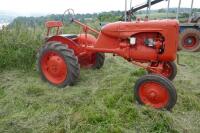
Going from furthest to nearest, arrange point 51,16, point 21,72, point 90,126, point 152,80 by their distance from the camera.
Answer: point 51,16, point 21,72, point 152,80, point 90,126

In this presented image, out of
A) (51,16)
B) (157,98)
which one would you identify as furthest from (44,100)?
(51,16)

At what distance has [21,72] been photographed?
7.51 m

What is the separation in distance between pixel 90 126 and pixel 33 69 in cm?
369

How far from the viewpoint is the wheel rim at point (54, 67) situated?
6492 millimetres

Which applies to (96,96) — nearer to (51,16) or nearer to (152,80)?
(152,80)

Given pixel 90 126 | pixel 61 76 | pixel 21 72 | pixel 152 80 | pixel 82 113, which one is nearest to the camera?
pixel 90 126

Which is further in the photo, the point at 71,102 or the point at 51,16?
the point at 51,16

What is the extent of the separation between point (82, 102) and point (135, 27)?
5.28 ft

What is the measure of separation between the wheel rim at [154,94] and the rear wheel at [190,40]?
23.2 feet

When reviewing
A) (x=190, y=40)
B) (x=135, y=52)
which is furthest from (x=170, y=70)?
(x=190, y=40)

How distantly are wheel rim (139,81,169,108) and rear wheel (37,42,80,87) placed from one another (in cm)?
160

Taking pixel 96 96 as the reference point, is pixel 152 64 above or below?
above

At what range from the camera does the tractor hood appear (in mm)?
5492

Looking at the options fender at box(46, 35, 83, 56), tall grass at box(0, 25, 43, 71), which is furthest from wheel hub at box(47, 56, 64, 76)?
tall grass at box(0, 25, 43, 71)
